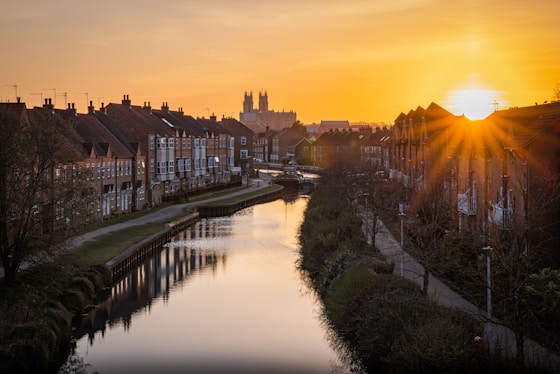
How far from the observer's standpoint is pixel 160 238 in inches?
1987

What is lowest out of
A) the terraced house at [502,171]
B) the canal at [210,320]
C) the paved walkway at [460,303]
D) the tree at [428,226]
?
the canal at [210,320]

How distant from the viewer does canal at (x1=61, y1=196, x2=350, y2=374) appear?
81.8 ft

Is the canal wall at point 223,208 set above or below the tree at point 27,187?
below

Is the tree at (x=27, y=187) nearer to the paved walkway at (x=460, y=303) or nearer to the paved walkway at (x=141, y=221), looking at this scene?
the paved walkway at (x=141, y=221)

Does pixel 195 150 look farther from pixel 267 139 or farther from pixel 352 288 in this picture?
pixel 267 139

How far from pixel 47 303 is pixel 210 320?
6198 millimetres

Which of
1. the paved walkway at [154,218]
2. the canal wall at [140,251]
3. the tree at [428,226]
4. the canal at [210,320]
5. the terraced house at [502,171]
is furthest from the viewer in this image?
the paved walkway at [154,218]

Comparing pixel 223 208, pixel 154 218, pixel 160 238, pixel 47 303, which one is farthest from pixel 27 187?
pixel 223 208

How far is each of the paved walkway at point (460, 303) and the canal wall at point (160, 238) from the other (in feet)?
42.0

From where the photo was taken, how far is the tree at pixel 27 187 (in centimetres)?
3075

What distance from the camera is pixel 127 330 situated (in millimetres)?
28953

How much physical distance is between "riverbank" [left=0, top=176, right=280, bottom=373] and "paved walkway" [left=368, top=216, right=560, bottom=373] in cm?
1190

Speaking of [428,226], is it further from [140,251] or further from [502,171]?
[140,251]

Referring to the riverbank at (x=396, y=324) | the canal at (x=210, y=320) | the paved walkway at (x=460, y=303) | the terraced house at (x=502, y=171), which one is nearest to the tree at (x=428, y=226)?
the paved walkway at (x=460, y=303)
